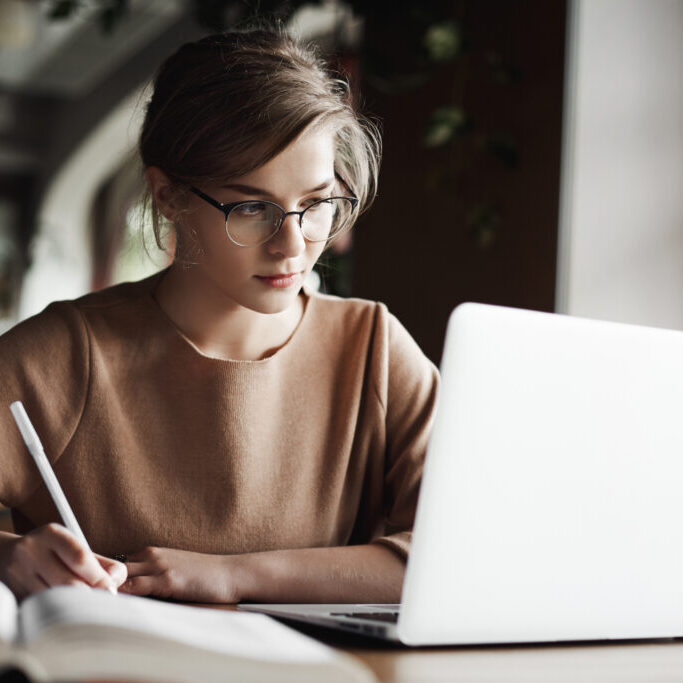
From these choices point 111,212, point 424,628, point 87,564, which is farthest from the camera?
point 111,212

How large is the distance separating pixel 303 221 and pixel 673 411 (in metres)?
0.49

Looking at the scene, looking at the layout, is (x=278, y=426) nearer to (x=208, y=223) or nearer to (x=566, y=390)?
(x=208, y=223)

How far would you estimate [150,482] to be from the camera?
1.20m

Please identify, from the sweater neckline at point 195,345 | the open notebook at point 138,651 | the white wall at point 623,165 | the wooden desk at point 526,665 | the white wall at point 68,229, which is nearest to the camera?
the open notebook at point 138,651

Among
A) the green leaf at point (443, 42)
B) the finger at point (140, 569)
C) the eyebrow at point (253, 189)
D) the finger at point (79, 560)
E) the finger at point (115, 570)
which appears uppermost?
the green leaf at point (443, 42)

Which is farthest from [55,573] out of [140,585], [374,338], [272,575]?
[374,338]

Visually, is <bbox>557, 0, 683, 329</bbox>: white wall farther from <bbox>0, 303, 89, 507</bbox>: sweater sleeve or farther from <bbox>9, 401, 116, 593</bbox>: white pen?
<bbox>9, 401, 116, 593</bbox>: white pen

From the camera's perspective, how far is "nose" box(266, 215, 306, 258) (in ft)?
3.60

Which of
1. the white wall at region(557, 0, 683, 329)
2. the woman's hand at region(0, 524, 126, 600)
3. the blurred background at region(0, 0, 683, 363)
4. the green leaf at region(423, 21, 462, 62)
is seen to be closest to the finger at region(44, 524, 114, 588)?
the woman's hand at region(0, 524, 126, 600)

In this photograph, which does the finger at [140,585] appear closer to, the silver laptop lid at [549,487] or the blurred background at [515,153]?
the silver laptop lid at [549,487]

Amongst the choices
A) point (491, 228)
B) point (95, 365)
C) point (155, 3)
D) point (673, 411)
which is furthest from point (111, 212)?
point (673, 411)

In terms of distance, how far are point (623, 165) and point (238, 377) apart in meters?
1.27

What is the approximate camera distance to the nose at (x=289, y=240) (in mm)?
1098

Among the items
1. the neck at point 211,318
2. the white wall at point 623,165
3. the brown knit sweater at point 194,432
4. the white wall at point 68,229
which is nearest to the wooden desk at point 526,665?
the brown knit sweater at point 194,432
